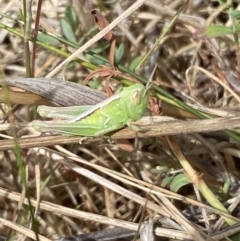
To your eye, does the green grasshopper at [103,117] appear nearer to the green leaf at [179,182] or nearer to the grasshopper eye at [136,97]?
the grasshopper eye at [136,97]

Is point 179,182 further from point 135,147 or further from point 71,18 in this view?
point 71,18

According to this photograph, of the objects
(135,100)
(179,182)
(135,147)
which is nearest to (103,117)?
(135,100)

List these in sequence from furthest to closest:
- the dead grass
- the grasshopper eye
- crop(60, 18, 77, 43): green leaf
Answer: crop(60, 18, 77, 43): green leaf → the dead grass → the grasshopper eye

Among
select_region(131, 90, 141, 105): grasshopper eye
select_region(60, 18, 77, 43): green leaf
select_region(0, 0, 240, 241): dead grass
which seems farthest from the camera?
select_region(60, 18, 77, 43): green leaf

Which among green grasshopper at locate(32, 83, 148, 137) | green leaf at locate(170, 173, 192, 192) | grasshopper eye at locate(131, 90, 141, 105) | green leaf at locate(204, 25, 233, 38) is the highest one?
green leaf at locate(204, 25, 233, 38)

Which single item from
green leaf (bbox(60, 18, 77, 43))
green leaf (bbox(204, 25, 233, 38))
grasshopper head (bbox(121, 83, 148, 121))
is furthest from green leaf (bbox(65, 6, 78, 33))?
grasshopper head (bbox(121, 83, 148, 121))

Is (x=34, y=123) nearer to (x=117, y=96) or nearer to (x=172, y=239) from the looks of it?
(x=117, y=96)

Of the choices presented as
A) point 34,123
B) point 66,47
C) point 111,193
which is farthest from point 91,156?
point 34,123

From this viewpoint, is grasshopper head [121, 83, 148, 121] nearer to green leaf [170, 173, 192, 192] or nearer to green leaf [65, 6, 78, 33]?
green leaf [170, 173, 192, 192]
